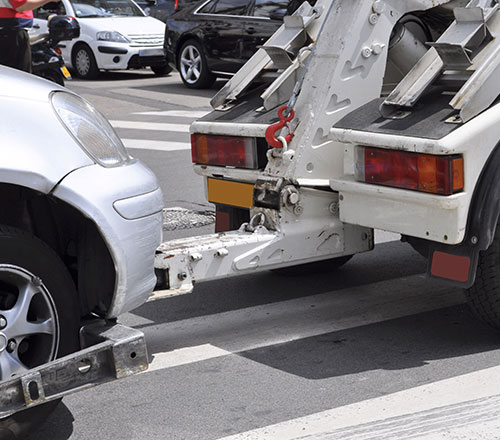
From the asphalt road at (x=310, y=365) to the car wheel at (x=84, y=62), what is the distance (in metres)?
12.9

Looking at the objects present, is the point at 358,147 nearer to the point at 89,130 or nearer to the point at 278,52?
the point at 278,52

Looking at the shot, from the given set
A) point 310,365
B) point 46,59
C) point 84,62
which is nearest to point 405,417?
point 310,365

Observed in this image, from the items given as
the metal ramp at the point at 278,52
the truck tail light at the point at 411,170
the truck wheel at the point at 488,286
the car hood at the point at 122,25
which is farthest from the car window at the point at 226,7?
the truck wheel at the point at 488,286

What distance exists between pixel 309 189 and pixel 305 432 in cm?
154

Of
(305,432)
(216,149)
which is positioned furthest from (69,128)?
(216,149)

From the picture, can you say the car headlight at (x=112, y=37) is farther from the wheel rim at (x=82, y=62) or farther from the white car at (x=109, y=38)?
the wheel rim at (x=82, y=62)

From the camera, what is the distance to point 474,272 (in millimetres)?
4762

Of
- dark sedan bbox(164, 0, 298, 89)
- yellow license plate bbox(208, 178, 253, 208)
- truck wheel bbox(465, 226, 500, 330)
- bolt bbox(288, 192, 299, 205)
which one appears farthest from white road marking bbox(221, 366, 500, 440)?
dark sedan bbox(164, 0, 298, 89)

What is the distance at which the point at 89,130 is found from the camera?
3.92 meters

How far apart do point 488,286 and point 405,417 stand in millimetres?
1008

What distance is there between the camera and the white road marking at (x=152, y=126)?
1289cm

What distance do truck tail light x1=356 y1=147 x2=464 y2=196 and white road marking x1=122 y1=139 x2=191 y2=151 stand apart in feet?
21.1

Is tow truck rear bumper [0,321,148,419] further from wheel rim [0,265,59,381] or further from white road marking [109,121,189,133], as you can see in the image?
white road marking [109,121,189,133]

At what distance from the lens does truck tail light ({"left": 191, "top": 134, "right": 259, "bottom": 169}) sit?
5.52 meters
